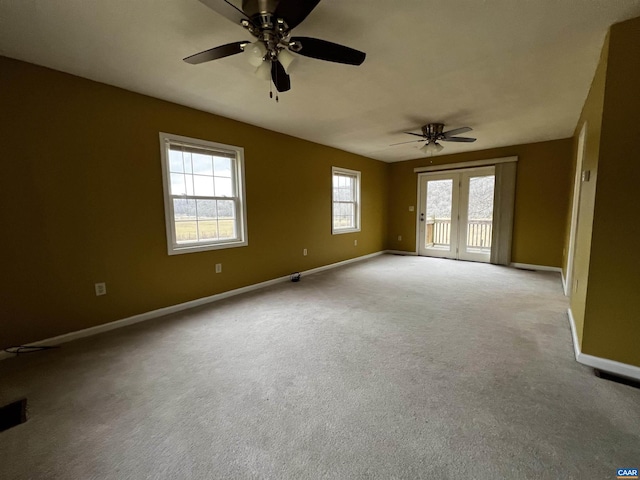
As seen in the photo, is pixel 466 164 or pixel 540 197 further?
pixel 466 164

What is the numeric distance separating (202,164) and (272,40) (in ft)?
7.17

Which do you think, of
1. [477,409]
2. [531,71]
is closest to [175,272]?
[477,409]

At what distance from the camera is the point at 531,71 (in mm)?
2420

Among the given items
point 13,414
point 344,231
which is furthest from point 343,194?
point 13,414

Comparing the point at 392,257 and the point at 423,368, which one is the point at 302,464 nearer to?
the point at 423,368

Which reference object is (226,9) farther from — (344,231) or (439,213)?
(439,213)

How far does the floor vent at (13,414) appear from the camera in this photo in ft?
4.96

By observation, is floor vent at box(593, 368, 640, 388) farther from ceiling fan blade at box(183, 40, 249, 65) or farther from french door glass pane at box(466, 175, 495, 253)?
french door glass pane at box(466, 175, 495, 253)

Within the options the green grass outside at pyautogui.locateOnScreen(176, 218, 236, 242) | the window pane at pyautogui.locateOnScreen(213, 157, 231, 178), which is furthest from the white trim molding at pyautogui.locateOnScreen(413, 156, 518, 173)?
the green grass outside at pyautogui.locateOnScreen(176, 218, 236, 242)

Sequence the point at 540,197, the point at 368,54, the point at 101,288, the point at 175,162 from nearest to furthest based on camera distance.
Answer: the point at 368,54
the point at 101,288
the point at 175,162
the point at 540,197

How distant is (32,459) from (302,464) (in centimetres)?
131

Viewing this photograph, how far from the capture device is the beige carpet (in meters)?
1.26

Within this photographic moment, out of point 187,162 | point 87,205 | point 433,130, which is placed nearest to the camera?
point 87,205

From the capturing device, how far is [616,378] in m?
1.86
